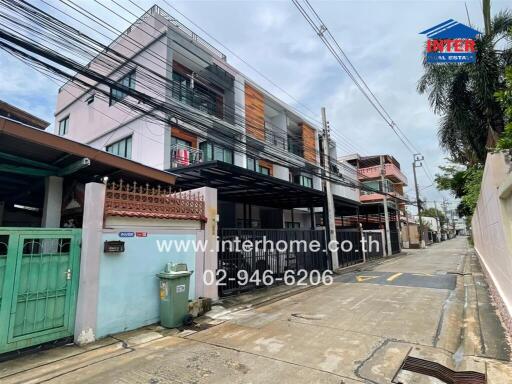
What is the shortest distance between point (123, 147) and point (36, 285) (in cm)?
1037

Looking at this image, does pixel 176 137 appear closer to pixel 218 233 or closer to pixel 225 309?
pixel 218 233

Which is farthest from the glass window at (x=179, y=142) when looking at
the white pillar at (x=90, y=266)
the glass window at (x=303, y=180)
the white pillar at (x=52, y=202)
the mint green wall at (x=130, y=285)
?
the glass window at (x=303, y=180)

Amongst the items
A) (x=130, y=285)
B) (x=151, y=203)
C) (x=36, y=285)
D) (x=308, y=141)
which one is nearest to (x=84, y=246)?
(x=36, y=285)

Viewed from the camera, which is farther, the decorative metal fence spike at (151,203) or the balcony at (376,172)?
the balcony at (376,172)

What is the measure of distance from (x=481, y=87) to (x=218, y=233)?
972 centimetres

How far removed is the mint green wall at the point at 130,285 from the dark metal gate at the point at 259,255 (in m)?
2.25

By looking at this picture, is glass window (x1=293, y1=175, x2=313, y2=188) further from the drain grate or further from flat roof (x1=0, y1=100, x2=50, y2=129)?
the drain grate

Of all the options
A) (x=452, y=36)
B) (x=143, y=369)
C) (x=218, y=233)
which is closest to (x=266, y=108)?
(x=452, y=36)

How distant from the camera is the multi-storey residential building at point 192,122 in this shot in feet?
36.4

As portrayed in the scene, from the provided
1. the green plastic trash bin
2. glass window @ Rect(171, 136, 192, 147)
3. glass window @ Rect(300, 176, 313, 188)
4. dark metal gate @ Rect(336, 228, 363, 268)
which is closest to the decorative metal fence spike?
the green plastic trash bin

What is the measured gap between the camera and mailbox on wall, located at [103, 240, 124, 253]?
5.55 metres

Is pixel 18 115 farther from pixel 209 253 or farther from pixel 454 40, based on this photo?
pixel 454 40

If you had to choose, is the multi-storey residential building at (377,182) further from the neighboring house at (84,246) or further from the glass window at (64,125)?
the neighboring house at (84,246)

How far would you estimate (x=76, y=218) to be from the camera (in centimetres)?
723
